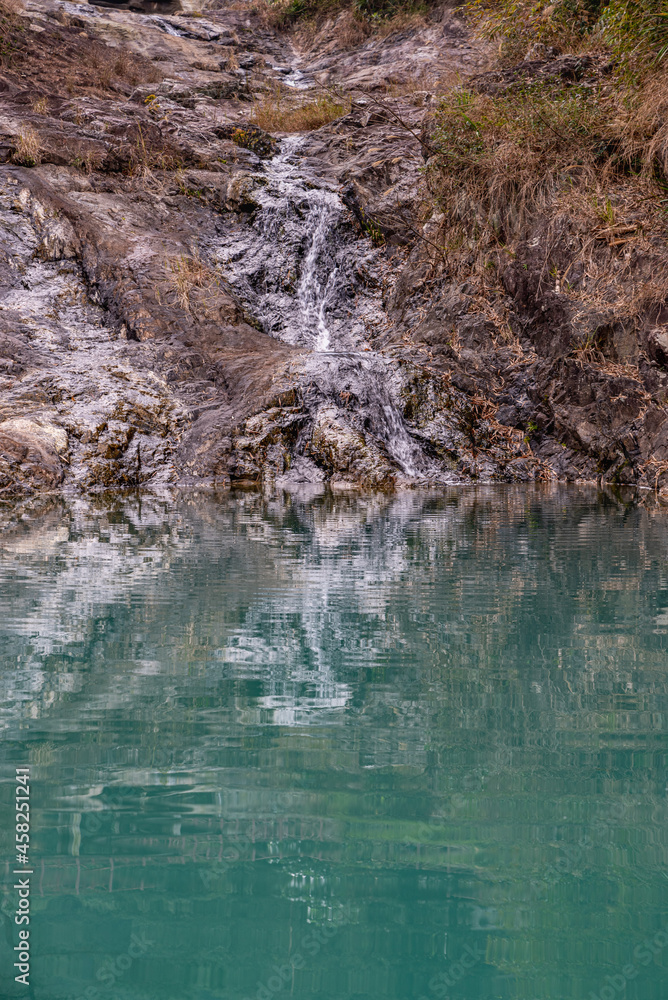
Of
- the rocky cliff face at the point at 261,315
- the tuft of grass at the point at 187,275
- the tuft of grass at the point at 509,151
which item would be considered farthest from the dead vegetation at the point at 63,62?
the tuft of grass at the point at 509,151

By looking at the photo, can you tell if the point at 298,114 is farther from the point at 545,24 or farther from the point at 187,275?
the point at 187,275

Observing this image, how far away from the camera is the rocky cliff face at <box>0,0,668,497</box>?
8.81 metres

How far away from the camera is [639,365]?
29.1 ft

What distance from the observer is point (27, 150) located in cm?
1191

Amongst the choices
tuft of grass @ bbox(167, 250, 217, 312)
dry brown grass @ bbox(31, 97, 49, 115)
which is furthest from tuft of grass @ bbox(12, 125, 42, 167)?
tuft of grass @ bbox(167, 250, 217, 312)

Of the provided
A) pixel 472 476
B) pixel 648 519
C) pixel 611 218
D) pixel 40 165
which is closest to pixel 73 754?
pixel 648 519

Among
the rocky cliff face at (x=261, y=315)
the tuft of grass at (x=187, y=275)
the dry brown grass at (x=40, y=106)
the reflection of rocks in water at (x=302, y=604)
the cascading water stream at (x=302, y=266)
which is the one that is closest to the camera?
the reflection of rocks in water at (x=302, y=604)

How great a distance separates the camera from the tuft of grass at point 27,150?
1190cm

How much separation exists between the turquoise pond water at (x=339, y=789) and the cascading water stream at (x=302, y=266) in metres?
8.41

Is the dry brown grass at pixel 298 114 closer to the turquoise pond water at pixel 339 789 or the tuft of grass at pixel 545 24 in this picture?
the tuft of grass at pixel 545 24

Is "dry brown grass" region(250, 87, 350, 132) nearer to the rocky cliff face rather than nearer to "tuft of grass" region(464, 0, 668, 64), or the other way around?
the rocky cliff face

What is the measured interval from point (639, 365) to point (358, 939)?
8.85 m

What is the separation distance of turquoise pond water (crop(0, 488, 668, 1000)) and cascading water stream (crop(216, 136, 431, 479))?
841 centimetres

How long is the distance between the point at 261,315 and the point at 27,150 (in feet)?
14.4
